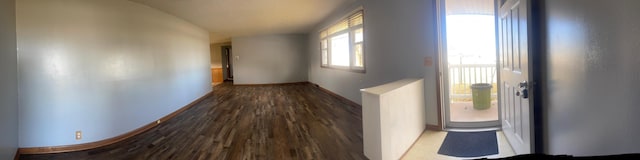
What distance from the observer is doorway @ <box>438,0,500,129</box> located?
5.00 metres

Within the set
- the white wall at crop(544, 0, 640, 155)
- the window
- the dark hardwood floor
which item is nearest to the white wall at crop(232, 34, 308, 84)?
the window

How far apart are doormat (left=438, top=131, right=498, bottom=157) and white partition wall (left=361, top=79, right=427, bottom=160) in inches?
14.8

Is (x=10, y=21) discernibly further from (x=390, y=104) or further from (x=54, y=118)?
(x=390, y=104)

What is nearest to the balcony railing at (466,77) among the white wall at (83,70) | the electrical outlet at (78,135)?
the white wall at (83,70)

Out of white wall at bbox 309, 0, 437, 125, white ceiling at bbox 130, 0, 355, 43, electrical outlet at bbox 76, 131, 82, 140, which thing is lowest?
electrical outlet at bbox 76, 131, 82, 140

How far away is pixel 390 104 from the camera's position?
2838mm

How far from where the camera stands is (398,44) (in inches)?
177

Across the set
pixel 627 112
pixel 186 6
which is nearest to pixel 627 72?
pixel 627 112

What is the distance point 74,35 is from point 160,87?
1.88 m

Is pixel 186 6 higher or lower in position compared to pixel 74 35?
higher

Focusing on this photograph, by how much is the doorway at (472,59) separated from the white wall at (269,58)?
7115 mm

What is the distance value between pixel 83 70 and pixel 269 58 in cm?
856

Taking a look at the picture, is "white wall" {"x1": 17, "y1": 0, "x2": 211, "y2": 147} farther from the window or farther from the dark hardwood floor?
the window

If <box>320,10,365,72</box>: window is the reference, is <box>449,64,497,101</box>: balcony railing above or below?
below
